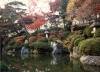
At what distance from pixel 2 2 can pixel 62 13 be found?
10233 mm

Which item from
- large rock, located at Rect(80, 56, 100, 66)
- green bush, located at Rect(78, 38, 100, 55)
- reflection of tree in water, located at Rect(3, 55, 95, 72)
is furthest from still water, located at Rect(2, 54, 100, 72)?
green bush, located at Rect(78, 38, 100, 55)

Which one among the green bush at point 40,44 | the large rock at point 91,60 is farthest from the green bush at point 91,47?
the green bush at point 40,44

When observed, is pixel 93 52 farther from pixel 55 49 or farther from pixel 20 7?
pixel 20 7

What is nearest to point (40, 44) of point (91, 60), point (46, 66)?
point (46, 66)

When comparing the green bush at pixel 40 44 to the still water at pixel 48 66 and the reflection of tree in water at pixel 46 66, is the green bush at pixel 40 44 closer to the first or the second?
the still water at pixel 48 66

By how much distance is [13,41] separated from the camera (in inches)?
1763

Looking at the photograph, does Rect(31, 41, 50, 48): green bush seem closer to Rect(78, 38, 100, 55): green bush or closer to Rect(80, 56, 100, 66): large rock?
Rect(78, 38, 100, 55): green bush

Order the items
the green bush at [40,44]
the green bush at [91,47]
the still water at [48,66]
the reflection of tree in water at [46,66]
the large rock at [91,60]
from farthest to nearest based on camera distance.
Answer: the green bush at [40,44] → the green bush at [91,47] → the large rock at [91,60] → the reflection of tree in water at [46,66] → the still water at [48,66]

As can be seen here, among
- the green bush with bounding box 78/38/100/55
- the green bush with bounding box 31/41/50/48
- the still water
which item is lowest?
the green bush with bounding box 31/41/50/48

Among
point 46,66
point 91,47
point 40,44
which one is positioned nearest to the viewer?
point 46,66

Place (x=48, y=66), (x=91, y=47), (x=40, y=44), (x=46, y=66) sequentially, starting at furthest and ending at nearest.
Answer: (x=40, y=44) < (x=91, y=47) < (x=46, y=66) < (x=48, y=66)

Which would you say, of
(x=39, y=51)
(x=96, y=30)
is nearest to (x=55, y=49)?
(x=39, y=51)

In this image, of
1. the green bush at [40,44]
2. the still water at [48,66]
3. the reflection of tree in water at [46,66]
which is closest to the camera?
the still water at [48,66]

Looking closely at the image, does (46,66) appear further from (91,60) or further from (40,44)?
(40,44)
